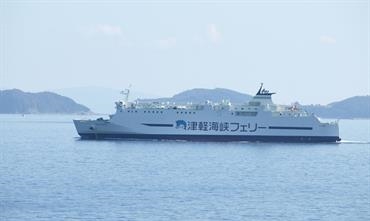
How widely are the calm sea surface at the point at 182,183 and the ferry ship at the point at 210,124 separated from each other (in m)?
5.92

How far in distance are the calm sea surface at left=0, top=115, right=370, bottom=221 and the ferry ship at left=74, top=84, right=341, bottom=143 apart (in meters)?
5.92

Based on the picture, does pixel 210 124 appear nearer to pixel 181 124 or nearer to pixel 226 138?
pixel 226 138

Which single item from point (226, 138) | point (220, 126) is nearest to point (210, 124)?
point (220, 126)

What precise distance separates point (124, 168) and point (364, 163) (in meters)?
19.5

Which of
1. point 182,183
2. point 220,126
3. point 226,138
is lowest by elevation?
point 182,183

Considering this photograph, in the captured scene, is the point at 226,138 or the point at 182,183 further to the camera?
the point at 226,138

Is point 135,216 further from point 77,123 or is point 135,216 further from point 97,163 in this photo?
point 77,123

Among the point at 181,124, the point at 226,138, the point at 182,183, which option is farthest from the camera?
the point at 226,138

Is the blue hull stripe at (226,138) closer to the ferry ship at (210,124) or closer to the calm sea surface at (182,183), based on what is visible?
the ferry ship at (210,124)

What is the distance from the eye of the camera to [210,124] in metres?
74.4

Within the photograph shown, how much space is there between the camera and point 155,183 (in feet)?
139

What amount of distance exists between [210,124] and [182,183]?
32.1m

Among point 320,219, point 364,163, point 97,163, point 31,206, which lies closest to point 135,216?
point 31,206

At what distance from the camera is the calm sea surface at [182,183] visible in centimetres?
3325
